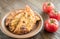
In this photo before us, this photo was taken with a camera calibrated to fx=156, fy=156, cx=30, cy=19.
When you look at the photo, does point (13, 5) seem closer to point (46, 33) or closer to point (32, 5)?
point (32, 5)

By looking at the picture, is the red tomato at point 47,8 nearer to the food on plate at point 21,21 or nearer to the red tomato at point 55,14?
the red tomato at point 55,14


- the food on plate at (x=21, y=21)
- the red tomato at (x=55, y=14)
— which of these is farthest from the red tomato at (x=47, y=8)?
the food on plate at (x=21, y=21)

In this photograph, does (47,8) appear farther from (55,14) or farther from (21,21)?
(21,21)

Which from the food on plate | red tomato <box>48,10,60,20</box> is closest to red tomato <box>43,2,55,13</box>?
red tomato <box>48,10,60,20</box>

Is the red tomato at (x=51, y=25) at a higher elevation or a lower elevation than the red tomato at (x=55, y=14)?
lower

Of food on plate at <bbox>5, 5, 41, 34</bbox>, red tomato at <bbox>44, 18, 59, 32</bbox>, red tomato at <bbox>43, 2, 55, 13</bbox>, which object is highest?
red tomato at <bbox>43, 2, 55, 13</bbox>

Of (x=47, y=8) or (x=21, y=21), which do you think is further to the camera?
(x=47, y=8)

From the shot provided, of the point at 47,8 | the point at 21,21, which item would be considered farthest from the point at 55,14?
the point at 21,21

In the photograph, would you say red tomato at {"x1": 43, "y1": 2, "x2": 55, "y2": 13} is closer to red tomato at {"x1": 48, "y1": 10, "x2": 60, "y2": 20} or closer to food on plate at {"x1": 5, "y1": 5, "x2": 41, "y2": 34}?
red tomato at {"x1": 48, "y1": 10, "x2": 60, "y2": 20}

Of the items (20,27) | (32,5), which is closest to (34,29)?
(20,27)
